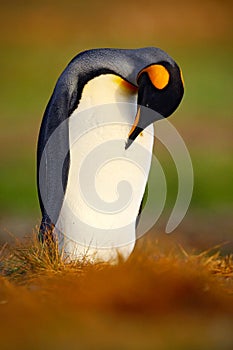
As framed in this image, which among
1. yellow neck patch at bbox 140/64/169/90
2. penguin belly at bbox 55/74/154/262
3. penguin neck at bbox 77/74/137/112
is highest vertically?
penguin neck at bbox 77/74/137/112

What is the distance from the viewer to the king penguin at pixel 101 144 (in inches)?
108

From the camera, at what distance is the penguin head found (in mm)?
2672

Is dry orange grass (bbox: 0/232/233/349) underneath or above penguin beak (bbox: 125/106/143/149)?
underneath

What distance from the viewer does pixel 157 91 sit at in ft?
8.80

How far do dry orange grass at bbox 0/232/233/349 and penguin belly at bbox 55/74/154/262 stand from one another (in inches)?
24.4

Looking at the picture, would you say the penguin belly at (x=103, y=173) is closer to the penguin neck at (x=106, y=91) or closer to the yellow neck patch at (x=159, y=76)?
the penguin neck at (x=106, y=91)

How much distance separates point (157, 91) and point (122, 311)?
1.04 metres

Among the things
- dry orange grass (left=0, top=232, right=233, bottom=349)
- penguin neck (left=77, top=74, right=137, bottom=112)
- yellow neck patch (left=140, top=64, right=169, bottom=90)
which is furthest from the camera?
penguin neck (left=77, top=74, right=137, bottom=112)

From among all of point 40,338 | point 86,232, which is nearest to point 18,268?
point 86,232

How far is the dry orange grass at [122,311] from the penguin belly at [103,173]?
2.03 feet

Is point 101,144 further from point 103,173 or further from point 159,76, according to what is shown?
point 159,76

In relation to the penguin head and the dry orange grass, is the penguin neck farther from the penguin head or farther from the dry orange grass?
the dry orange grass

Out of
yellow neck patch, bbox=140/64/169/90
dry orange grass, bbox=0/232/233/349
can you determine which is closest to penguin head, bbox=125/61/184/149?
yellow neck patch, bbox=140/64/169/90

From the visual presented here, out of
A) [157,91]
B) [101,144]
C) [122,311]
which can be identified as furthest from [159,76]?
[122,311]
